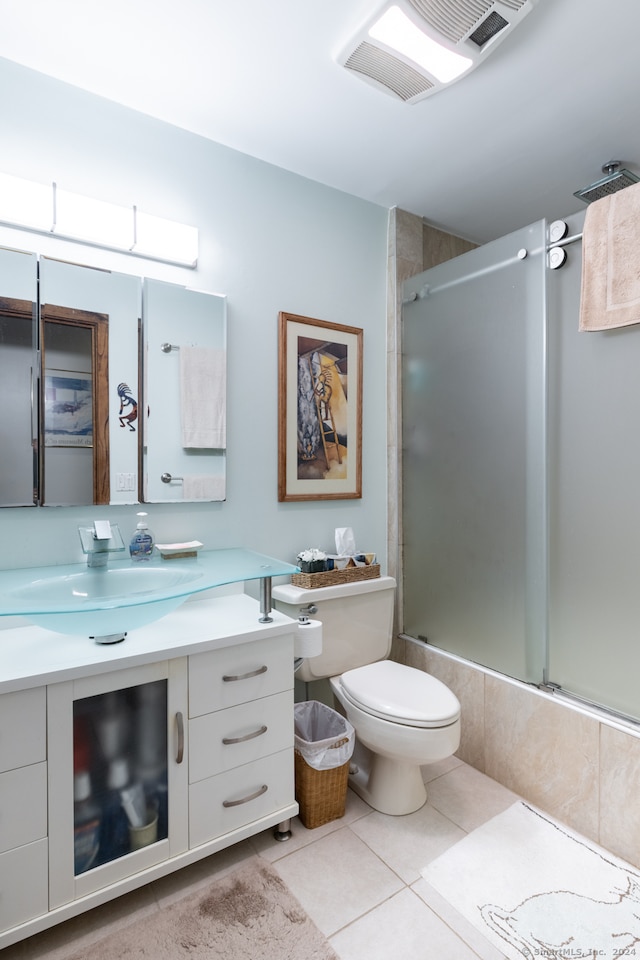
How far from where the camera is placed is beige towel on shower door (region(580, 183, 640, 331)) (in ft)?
4.75

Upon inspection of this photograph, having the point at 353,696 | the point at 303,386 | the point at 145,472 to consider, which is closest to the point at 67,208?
the point at 145,472

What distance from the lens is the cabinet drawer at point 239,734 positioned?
1369 millimetres

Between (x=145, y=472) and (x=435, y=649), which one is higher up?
(x=145, y=472)

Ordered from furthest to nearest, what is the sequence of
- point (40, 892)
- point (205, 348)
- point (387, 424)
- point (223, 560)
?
1. point (387, 424)
2. point (205, 348)
3. point (223, 560)
4. point (40, 892)

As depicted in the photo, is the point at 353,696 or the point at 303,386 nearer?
the point at 353,696

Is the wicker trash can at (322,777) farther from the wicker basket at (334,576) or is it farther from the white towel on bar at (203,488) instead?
the white towel on bar at (203,488)

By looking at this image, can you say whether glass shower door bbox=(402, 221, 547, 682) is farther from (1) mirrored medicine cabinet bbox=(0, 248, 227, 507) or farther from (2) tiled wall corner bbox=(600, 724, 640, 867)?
(1) mirrored medicine cabinet bbox=(0, 248, 227, 507)

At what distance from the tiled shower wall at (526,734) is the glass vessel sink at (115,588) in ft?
3.23

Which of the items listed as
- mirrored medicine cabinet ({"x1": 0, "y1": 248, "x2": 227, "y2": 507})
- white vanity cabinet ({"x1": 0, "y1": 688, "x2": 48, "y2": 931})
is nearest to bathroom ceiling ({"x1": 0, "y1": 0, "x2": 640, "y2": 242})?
mirrored medicine cabinet ({"x1": 0, "y1": 248, "x2": 227, "y2": 507})

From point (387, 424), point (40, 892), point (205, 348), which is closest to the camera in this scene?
point (40, 892)

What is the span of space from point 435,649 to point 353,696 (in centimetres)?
62

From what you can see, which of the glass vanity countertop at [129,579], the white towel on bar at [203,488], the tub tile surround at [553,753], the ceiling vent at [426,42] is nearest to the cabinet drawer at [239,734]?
the glass vanity countertop at [129,579]

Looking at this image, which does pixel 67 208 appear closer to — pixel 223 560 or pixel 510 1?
pixel 223 560

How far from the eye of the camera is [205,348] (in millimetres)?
1807
